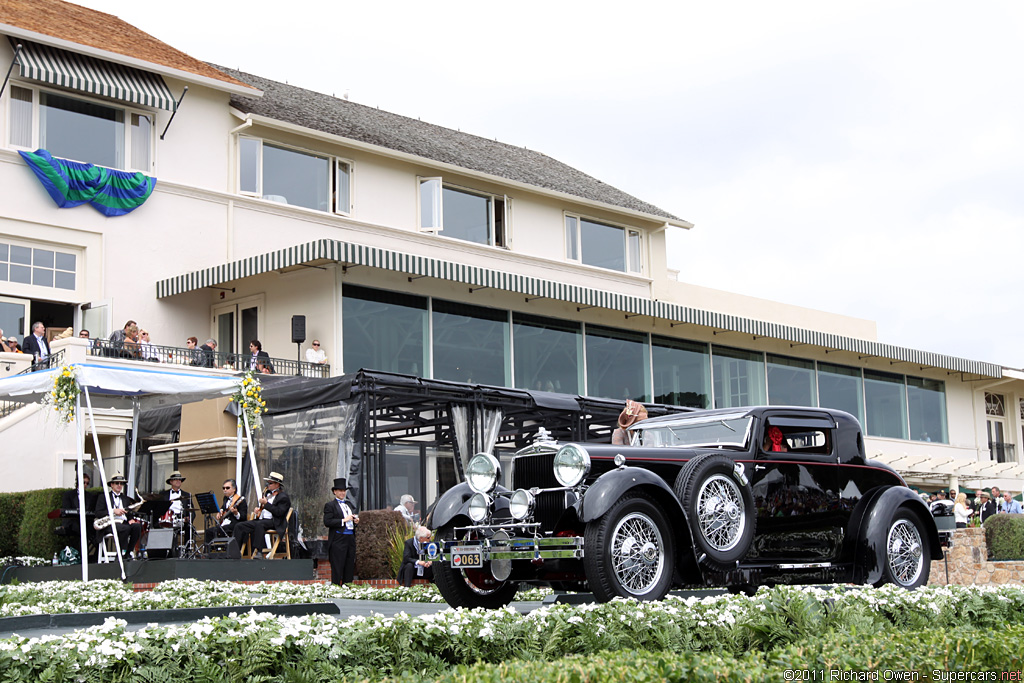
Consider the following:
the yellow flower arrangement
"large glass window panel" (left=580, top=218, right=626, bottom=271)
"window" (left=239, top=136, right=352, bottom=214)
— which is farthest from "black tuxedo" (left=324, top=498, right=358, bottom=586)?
"large glass window panel" (left=580, top=218, right=626, bottom=271)

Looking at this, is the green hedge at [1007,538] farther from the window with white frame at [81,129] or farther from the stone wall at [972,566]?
the window with white frame at [81,129]

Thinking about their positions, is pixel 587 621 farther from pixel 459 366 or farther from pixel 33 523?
pixel 459 366

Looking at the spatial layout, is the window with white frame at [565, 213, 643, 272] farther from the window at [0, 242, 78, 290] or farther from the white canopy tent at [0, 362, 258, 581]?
the white canopy tent at [0, 362, 258, 581]

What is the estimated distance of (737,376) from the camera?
3288 centimetres

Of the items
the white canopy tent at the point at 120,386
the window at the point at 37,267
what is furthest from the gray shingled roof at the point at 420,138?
the white canopy tent at the point at 120,386

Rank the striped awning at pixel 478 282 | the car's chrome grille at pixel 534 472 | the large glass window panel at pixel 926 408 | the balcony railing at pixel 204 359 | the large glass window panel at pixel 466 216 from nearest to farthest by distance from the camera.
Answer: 1. the car's chrome grille at pixel 534 472
2. the balcony railing at pixel 204 359
3. the striped awning at pixel 478 282
4. the large glass window panel at pixel 466 216
5. the large glass window panel at pixel 926 408

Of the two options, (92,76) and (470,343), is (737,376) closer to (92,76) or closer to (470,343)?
(470,343)

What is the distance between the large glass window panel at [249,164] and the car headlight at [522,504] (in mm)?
20668

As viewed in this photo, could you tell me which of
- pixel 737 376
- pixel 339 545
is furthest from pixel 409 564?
pixel 737 376

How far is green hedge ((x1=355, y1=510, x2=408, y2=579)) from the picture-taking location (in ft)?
53.3

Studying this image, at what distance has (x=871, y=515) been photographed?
34.2ft

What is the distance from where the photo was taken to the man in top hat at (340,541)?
611 inches

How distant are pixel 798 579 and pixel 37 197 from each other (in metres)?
20.3

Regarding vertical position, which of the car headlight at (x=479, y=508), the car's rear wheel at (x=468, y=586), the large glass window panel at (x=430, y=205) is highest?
the large glass window panel at (x=430, y=205)
